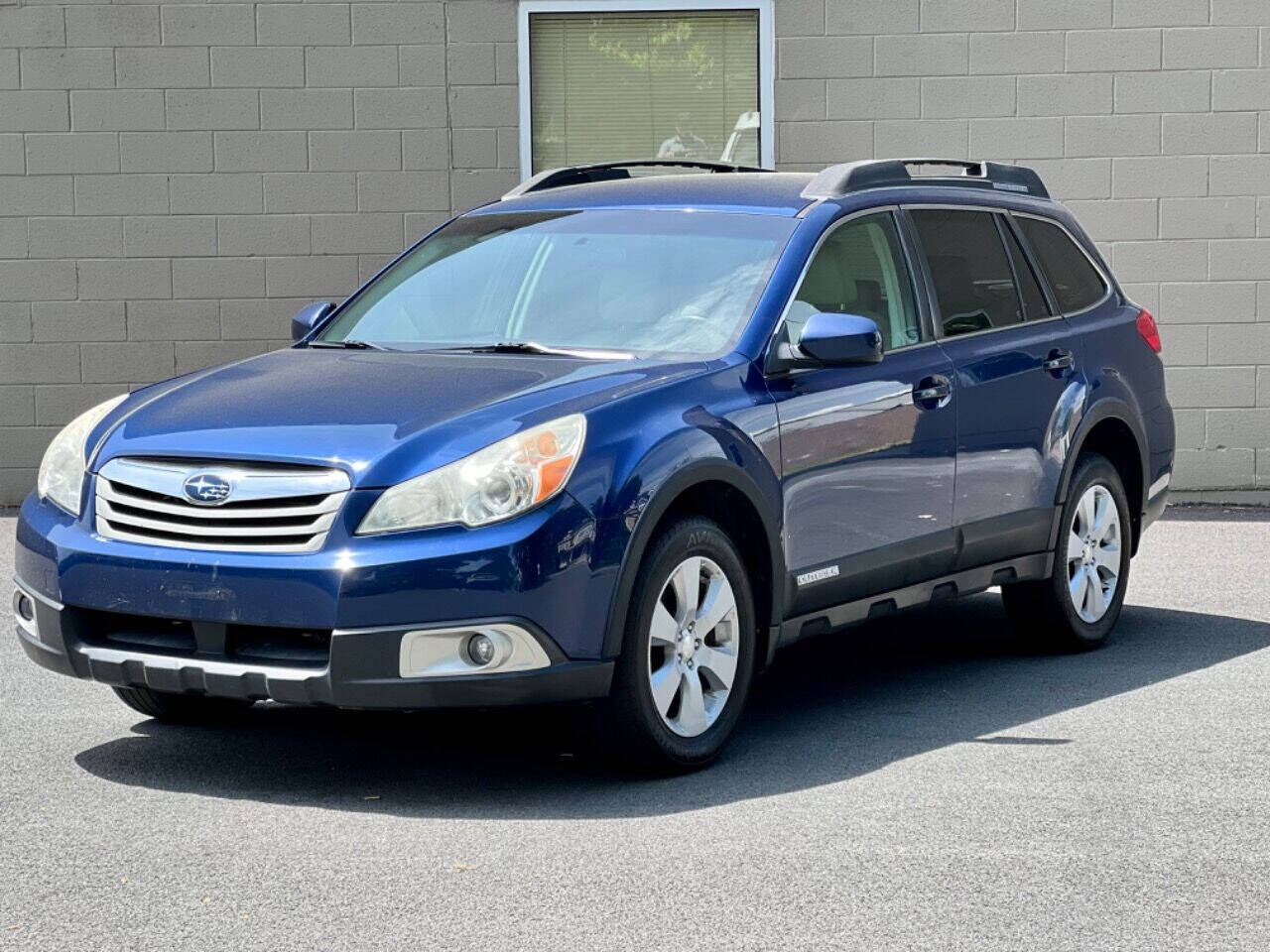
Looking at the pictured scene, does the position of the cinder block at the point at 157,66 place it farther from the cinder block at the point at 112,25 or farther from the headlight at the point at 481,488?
the headlight at the point at 481,488

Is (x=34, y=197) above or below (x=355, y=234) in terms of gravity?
above

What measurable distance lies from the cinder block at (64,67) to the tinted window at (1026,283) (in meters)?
6.24

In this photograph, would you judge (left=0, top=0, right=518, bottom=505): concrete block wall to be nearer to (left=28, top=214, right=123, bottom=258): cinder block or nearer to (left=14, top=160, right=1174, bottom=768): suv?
(left=28, top=214, right=123, bottom=258): cinder block

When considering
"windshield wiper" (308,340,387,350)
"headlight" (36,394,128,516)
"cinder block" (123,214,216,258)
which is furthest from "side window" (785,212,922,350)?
"cinder block" (123,214,216,258)

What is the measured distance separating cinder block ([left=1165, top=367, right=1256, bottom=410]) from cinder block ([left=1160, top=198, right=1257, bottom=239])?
0.79 m

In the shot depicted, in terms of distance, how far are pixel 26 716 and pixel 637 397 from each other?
2.41 m

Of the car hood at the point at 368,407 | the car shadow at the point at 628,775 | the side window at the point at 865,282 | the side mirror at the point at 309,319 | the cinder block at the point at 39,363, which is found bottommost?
the car shadow at the point at 628,775

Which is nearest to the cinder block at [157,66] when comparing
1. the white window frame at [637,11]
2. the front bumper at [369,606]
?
the white window frame at [637,11]

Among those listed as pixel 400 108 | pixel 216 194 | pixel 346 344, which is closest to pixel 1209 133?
pixel 400 108

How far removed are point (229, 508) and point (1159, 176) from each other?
8.13 m

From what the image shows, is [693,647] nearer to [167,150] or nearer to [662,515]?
[662,515]

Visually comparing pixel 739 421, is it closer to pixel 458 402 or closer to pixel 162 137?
pixel 458 402

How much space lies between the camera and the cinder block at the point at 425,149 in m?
12.2

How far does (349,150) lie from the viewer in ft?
39.9
